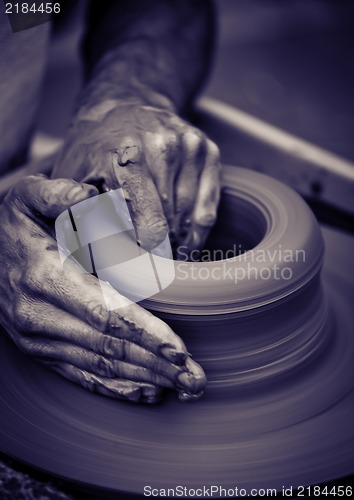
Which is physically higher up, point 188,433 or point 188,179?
point 188,179

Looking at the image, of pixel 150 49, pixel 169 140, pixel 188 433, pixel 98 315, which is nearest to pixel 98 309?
pixel 98 315

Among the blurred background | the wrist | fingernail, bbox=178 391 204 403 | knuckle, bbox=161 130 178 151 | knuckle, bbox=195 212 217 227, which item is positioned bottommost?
the blurred background

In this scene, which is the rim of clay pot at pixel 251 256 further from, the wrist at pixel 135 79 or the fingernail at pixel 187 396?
the wrist at pixel 135 79

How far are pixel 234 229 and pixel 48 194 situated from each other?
1.28 ft

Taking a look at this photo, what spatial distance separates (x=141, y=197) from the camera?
94cm

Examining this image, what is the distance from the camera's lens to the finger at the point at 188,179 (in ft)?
3.31

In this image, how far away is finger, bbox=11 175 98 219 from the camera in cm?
88

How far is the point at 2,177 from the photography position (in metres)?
1.30

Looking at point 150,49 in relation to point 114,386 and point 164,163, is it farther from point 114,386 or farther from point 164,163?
point 114,386

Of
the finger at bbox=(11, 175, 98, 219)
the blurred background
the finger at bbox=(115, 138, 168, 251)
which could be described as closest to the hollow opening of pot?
the finger at bbox=(115, 138, 168, 251)

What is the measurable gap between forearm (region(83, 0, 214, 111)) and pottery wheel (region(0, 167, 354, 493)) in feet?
2.08

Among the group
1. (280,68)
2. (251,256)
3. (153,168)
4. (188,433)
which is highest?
(153,168)

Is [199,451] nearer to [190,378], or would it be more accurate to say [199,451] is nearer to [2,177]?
[190,378]

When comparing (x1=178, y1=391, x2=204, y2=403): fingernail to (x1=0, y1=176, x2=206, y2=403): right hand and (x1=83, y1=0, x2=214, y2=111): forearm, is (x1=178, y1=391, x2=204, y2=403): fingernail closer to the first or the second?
(x1=0, y1=176, x2=206, y2=403): right hand
